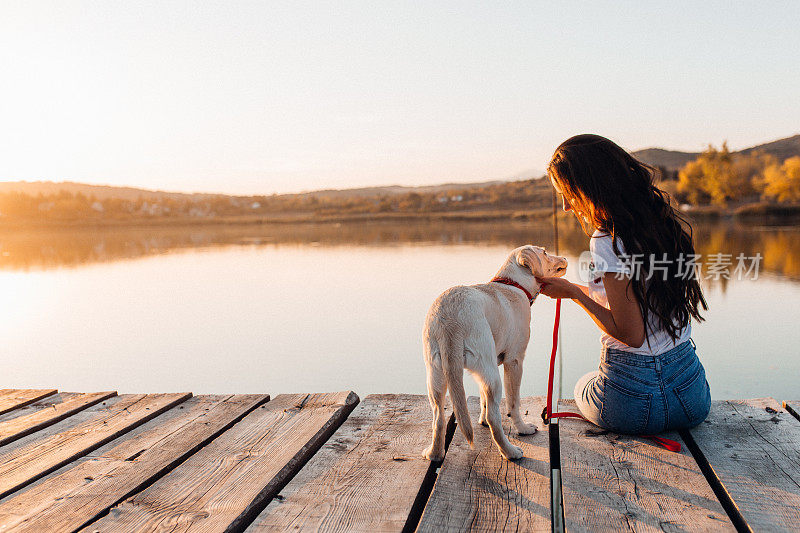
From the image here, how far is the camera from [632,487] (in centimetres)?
273

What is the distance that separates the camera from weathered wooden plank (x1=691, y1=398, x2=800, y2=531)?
8.14 feet

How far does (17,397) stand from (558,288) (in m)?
4.38

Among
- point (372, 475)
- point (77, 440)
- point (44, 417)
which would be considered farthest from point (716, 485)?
point (44, 417)

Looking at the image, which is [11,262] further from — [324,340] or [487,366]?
[487,366]

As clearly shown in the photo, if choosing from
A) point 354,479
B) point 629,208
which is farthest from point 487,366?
point 629,208

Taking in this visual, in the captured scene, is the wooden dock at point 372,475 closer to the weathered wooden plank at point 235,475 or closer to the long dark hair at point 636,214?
the weathered wooden plank at point 235,475

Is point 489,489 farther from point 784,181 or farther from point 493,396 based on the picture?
point 784,181

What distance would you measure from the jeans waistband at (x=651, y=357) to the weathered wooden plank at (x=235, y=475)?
5.93 ft

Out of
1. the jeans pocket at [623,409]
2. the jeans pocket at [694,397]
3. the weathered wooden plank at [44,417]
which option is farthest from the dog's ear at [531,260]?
the weathered wooden plank at [44,417]

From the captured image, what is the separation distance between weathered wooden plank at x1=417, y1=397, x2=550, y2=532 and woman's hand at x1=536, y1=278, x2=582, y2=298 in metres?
0.85

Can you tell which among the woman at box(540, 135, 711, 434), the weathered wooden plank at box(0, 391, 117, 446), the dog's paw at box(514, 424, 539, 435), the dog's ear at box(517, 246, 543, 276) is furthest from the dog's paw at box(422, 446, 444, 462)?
the weathered wooden plank at box(0, 391, 117, 446)

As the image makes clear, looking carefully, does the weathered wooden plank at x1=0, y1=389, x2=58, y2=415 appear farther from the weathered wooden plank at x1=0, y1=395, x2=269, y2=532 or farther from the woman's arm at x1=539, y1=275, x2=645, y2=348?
the woman's arm at x1=539, y1=275, x2=645, y2=348

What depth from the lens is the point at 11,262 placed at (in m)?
22.2

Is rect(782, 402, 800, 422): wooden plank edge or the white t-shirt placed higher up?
the white t-shirt
